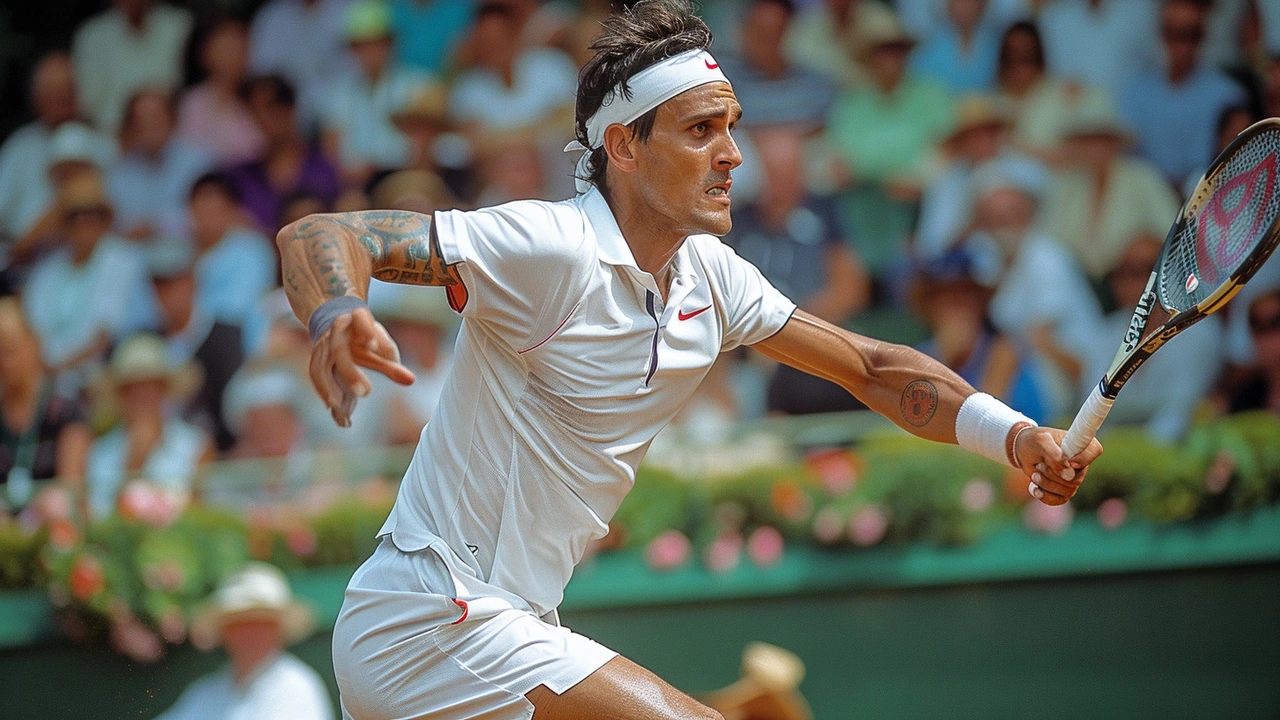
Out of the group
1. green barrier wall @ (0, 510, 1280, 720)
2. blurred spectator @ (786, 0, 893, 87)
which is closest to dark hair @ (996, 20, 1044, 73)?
blurred spectator @ (786, 0, 893, 87)

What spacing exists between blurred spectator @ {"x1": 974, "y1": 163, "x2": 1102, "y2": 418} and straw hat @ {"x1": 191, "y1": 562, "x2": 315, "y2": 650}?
10.2ft

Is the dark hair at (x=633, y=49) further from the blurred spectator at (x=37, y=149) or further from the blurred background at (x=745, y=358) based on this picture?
the blurred spectator at (x=37, y=149)

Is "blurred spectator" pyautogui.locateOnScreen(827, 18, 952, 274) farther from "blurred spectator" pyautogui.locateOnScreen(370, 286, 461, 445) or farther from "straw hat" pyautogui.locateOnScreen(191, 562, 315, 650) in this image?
"straw hat" pyautogui.locateOnScreen(191, 562, 315, 650)

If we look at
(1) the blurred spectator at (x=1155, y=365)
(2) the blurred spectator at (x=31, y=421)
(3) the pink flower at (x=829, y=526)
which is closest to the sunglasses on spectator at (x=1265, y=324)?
(1) the blurred spectator at (x=1155, y=365)

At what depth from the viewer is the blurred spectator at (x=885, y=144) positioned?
7406mm

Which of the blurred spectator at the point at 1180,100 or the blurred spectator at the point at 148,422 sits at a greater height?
the blurred spectator at the point at 1180,100

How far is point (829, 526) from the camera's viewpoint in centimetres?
614

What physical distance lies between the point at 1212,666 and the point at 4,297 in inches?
235

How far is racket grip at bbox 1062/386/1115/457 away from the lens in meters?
3.34

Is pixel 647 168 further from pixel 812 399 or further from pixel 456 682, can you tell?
pixel 812 399

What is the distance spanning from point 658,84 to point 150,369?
468cm

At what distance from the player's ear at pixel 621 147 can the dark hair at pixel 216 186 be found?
512 centimetres

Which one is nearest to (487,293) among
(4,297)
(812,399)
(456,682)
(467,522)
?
(467,522)

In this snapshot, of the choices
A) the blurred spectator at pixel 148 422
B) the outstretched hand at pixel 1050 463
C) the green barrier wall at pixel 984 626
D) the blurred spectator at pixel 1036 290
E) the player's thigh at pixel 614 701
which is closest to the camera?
the player's thigh at pixel 614 701
